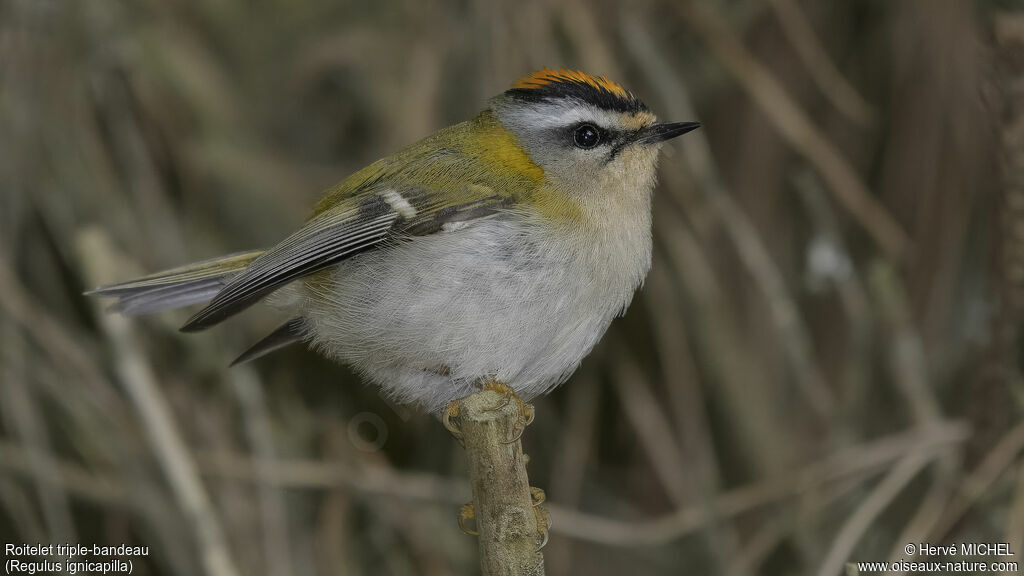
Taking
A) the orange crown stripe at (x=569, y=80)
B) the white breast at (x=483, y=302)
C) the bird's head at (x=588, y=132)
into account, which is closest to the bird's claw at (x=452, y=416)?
the white breast at (x=483, y=302)

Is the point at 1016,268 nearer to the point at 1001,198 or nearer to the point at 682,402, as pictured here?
the point at 1001,198

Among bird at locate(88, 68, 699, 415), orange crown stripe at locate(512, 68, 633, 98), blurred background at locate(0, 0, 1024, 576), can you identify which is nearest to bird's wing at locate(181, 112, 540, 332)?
bird at locate(88, 68, 699, 415)

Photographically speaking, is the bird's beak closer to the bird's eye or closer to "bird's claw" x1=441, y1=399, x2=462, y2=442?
the bird's eye

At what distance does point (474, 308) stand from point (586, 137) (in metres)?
0.58

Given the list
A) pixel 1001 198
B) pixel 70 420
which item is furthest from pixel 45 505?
pixel 1001 198

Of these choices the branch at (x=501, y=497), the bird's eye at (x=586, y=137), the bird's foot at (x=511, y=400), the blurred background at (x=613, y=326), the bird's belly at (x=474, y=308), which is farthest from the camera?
the blurred background at (x=613, y=326)

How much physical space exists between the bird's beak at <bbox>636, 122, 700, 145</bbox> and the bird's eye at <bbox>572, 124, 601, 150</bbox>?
0.10 meters

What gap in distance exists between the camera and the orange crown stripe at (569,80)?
2428 millimetres

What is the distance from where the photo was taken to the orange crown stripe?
7.97 ft

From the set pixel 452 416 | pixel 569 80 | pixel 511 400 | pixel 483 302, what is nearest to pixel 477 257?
pixel 483 302

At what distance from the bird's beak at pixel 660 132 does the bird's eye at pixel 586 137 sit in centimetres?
10

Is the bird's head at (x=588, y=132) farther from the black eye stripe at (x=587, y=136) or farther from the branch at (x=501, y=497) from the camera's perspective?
the branch at (x=501, y=497)

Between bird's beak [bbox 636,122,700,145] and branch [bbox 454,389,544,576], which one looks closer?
branch [bbox 454,389,544,576]

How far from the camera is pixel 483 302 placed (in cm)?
216
